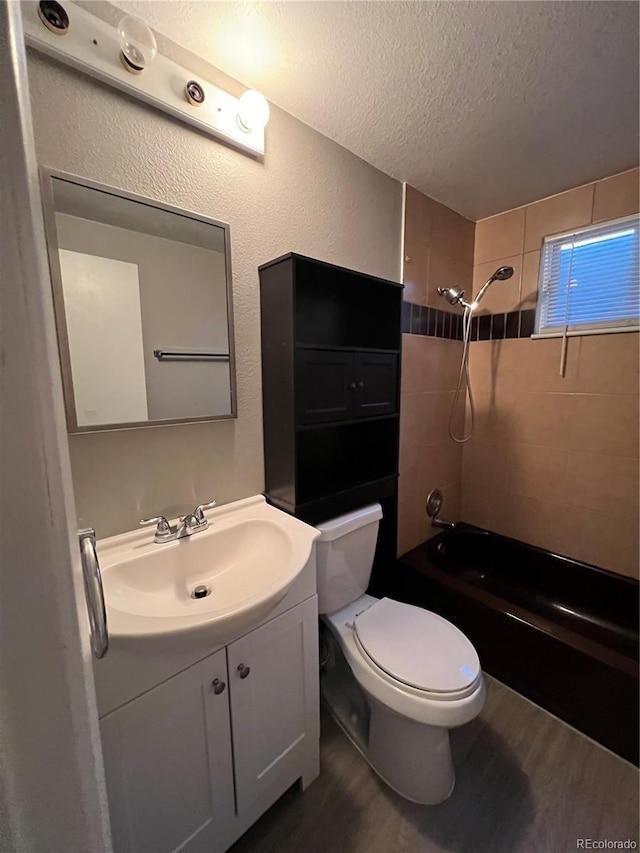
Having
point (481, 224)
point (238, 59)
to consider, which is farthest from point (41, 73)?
point (481, 224)

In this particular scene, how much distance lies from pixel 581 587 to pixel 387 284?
1897mm

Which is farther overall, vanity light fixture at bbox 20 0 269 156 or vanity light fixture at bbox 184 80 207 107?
vanity light fixture at bbox 184 80 207 107

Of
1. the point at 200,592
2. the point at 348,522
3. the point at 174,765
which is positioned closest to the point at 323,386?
the point at 348,522

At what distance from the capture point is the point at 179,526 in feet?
3.51

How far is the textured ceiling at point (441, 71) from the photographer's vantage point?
93 cm

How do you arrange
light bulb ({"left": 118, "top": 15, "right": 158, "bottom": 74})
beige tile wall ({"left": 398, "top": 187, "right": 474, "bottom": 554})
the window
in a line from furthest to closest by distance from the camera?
beige tile wall ({"left": 398, "top": 187, "right": 474, "bottom": 554}), the window, light bulb ({"left": 118, "top": 15, "right": 158, "bottom": 74})

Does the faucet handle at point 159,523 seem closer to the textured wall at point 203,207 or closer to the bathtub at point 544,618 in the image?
the textured wall at point 203,207

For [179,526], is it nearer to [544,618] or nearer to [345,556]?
[345,556]

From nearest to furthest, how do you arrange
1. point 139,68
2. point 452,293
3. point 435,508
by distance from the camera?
point 139,68, point 452,293, point 435,508

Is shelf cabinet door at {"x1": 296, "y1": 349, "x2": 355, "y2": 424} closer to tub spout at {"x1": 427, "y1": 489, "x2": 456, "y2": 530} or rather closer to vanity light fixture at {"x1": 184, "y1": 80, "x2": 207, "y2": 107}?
vanity light fixture at {"x1": 184, "y1": 80, "x2": 207, "y2": 107}

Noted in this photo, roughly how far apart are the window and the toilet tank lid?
1.44 m

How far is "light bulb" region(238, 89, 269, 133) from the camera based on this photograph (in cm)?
111

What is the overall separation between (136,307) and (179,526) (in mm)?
677

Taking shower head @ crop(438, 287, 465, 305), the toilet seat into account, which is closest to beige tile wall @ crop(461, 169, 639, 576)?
shower head @ crop(438, 287, 465, 305)
